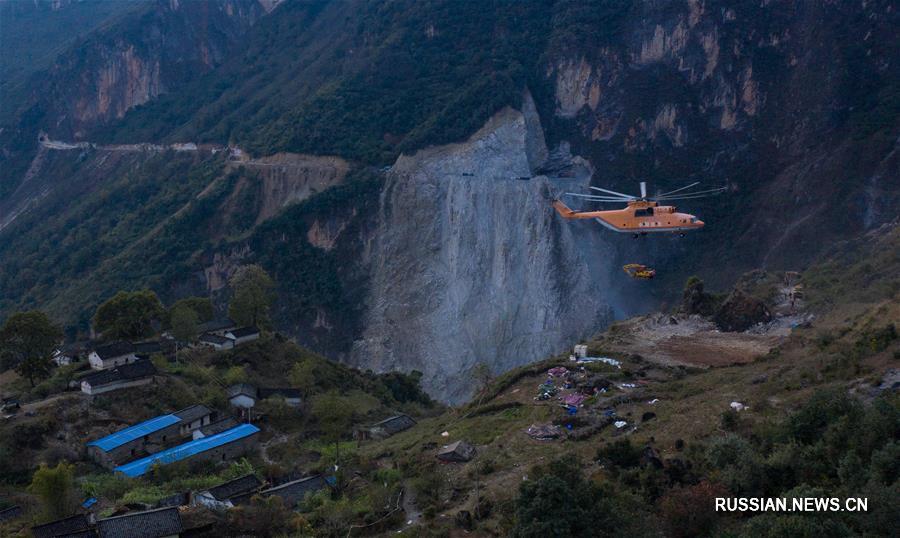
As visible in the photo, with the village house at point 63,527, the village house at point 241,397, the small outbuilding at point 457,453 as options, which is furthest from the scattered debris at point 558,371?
the village house at point 63,527

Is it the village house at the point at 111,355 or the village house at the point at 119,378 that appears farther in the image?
the village house at the point at 111,355

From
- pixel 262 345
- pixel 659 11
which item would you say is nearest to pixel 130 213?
pixel 262 345

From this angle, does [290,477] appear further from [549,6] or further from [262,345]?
[549,6]

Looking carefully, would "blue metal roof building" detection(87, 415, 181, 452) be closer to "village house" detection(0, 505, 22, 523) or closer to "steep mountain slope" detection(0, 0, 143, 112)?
"village house" detection(0, 505, 22, 523)

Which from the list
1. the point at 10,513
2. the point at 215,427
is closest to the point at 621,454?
the point at 215,427

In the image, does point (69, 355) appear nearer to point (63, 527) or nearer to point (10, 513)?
point (10, 513)

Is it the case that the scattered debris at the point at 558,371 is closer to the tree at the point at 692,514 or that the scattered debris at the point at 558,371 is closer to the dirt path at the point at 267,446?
the dirt path at the point at 267,446
